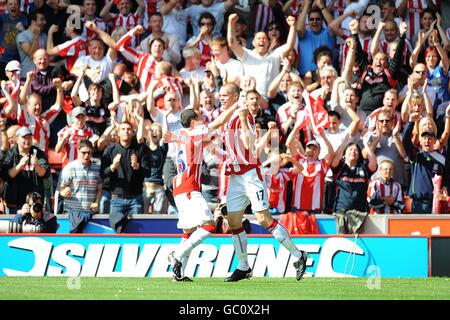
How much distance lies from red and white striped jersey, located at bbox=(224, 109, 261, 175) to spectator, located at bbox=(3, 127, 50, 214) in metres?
5.09

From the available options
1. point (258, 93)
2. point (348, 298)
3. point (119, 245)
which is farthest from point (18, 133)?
point (348, 298)

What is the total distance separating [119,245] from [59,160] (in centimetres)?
351

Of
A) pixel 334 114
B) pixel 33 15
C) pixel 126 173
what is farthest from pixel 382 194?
pixel 33 15

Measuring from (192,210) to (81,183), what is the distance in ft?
14.2

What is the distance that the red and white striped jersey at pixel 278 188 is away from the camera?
18062 mm

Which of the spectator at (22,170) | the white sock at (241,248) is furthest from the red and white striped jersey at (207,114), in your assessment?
the white sock at (241,248)

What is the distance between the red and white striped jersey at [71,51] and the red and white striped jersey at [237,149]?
24.8 feet

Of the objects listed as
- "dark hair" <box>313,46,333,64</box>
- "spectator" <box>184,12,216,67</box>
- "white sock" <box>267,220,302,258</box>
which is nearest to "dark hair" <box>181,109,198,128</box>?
"white sock" <box>267,220,302,258</box>

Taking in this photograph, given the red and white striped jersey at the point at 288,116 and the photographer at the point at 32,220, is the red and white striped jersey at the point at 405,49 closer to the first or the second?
the red and white striped jersey at the point at 288,116

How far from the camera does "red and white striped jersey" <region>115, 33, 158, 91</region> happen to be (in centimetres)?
2009

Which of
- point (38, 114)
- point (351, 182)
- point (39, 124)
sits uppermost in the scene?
point (38, 114)

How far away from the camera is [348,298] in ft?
39.4

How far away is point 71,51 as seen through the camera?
2064cm

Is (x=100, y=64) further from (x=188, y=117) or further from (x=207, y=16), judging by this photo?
(x=188, y=117)
